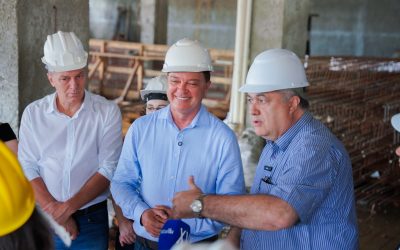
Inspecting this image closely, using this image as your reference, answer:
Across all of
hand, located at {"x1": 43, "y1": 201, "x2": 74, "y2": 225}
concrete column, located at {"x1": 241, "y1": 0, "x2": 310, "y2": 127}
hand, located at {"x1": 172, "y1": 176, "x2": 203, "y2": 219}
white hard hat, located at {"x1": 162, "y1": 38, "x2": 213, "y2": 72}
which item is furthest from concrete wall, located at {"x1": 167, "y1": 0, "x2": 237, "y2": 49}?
hand, located at {"x1": 172, "y1": 176, "x2": 203, "y2": 219}

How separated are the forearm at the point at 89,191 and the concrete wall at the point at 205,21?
16.8m

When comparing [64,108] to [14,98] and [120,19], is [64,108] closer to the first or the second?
[14,98]

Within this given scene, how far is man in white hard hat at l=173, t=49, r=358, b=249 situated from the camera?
2307mm

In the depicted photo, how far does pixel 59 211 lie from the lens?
3.20 metres

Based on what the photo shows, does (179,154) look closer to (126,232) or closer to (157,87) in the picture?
(126,232)

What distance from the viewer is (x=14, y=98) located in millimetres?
3949

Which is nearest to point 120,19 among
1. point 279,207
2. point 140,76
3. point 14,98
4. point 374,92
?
point 140,76

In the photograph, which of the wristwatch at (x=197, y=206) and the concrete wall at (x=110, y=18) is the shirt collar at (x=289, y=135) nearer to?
the wristwatch at (x=197, y=206)

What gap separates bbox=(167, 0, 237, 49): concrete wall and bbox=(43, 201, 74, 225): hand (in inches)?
668

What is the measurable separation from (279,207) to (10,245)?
126cm

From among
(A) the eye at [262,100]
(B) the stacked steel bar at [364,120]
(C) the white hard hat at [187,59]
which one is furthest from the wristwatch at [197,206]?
(B) the stacked steel bar at [364,120]

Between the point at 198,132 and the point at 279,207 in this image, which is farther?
the point at 198,132

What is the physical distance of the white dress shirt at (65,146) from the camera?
3305mm

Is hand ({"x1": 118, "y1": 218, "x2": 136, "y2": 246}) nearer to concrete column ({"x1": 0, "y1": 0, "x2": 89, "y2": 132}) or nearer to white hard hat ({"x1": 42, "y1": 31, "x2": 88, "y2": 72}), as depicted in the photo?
white hard hat ({"x1": 42, "y1": 31, "x2": 88, "y2": 72})
